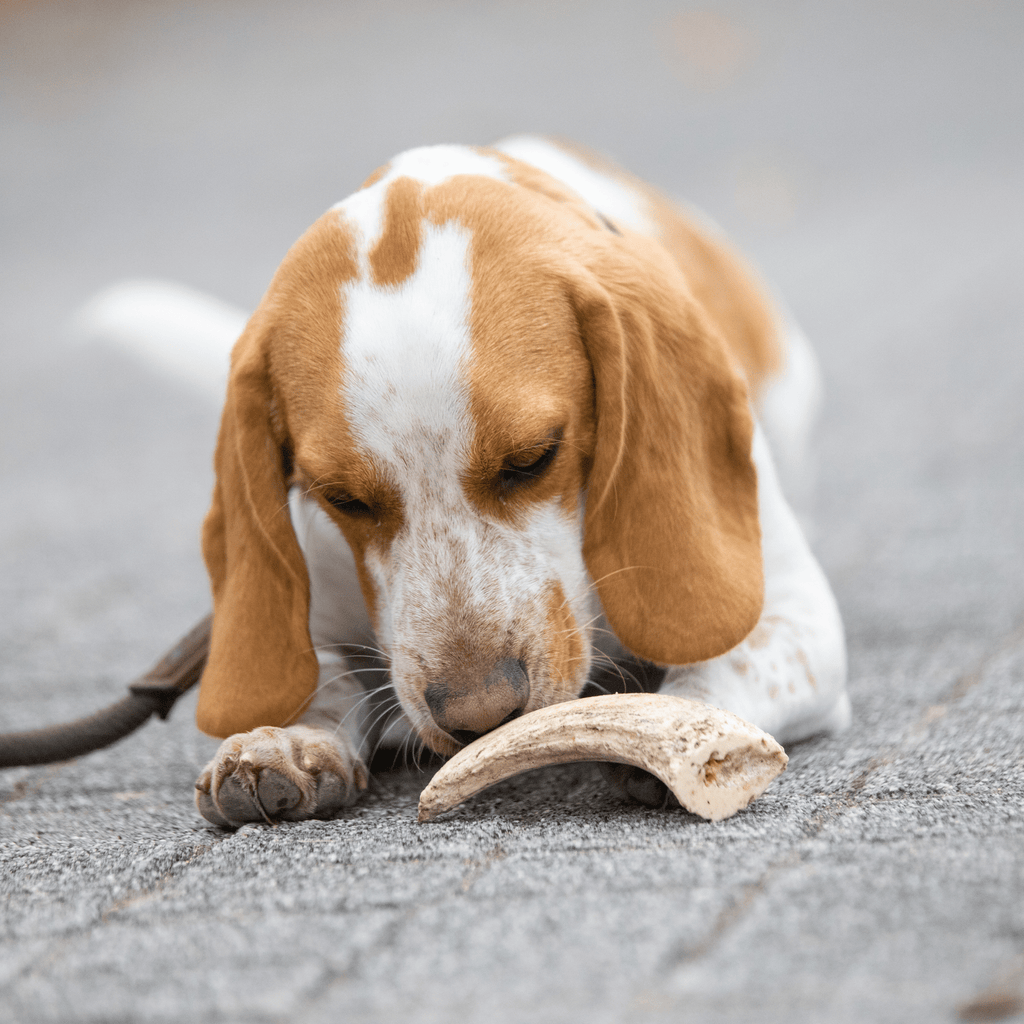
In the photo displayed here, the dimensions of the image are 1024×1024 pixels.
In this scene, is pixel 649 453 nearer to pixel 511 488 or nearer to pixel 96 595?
pixel 511 488

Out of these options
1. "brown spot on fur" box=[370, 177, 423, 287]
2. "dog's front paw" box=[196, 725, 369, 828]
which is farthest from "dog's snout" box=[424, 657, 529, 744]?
"brown spot on fur" box=[370, 177, 423, 287]

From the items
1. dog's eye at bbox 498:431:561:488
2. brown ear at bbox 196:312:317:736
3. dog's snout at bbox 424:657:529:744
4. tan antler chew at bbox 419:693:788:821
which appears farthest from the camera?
brown ear at bbox 196:312:317:736

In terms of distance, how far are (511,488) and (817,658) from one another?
617 millimetres

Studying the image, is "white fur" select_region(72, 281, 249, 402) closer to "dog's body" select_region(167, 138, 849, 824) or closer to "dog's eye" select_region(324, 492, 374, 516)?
"dog's body" select_region(167, 138, 849, 824)

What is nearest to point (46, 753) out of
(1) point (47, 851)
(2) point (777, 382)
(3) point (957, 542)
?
(1) point (47, 851)

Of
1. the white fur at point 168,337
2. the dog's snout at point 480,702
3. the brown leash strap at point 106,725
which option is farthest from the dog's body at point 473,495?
the white fur at point 168,337

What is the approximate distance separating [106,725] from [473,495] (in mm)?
811

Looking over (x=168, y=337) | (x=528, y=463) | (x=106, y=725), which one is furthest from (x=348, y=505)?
(x=168, y=337)

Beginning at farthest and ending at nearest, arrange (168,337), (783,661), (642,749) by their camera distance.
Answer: (168,337), (783,661), (642,749)

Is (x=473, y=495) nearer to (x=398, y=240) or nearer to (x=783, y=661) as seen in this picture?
(x=398, y=240)

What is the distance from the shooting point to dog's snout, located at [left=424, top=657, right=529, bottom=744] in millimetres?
1642

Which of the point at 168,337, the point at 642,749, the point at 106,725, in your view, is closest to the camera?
the point at 642,749

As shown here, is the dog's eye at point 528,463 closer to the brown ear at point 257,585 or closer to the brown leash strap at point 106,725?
the brown ear at point 257,585

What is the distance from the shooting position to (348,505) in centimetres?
188
